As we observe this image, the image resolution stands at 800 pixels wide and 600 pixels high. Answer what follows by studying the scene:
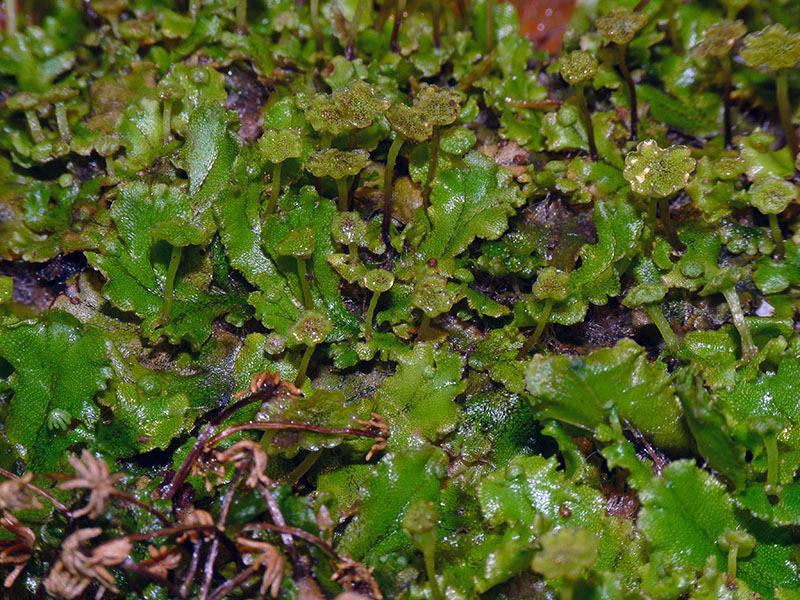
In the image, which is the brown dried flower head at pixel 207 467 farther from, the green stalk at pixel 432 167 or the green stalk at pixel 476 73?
the green stalk at pixel 476 73

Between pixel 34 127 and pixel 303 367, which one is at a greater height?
pixel 34 127

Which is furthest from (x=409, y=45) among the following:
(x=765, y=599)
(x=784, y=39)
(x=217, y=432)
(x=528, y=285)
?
(x=765, y=599)

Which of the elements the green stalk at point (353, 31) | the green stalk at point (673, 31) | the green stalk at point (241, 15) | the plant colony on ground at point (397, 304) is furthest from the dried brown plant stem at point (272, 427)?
the green stalk at point (673, 31)

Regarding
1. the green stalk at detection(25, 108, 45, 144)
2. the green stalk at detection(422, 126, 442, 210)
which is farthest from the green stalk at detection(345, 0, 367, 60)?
the green stalk at detection(25, 108, 45, 144)

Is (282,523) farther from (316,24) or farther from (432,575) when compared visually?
(316,24)

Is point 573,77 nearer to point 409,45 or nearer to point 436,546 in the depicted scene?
point 409,45

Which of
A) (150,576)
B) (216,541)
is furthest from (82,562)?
(216,541)

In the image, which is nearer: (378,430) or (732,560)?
(732,560)

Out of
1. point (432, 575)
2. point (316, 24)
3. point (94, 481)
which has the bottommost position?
point (432, 575)

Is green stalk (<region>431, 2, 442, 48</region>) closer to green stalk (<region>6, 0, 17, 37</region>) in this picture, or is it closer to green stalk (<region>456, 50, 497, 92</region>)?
green stalk (<region>456, 50, 497, 92</region>)
